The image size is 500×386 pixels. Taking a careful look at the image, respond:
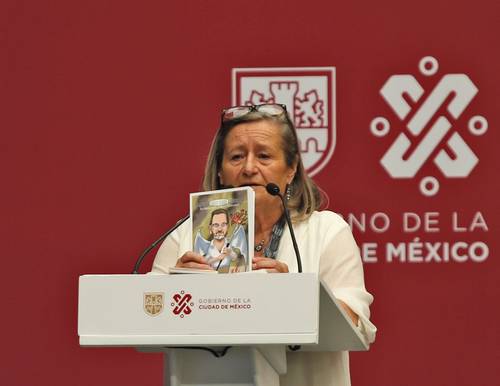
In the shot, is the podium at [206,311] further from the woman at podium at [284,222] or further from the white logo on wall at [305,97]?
the white logo on wall at [305,97]

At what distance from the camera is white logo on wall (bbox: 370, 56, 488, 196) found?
4137 millimetres

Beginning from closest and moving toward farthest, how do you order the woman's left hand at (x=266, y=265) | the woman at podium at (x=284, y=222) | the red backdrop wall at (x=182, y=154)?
the woman's left hand at (x=266, y=265) < the woman at podium at (x=284, y=222) < the red backdrop wall at (x=182, y=154)

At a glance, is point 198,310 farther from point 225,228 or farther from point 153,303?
point 225,228

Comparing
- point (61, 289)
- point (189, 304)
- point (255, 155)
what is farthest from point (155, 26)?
point (189, 304)

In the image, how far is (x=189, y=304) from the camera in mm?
2416

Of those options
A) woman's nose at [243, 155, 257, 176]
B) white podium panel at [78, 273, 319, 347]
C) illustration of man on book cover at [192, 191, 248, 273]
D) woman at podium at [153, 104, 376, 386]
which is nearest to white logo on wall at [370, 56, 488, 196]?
woman at podium at [153, 104, 376, 386]

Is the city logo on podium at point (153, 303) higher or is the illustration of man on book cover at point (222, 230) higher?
the illustration of man on book cover at point (222, 230)

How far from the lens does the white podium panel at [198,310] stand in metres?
2.37

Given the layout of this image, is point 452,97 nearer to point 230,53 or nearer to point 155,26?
point 230,53

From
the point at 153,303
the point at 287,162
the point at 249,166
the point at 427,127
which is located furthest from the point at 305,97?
the point at 153,303

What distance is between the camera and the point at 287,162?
3123 millimetres

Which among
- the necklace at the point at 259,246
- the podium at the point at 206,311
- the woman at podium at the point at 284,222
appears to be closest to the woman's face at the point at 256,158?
the woman at podium at the point at 284,222

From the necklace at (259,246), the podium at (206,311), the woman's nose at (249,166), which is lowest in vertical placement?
the podium at (206,311)

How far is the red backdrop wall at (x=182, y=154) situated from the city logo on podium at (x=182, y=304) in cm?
179
